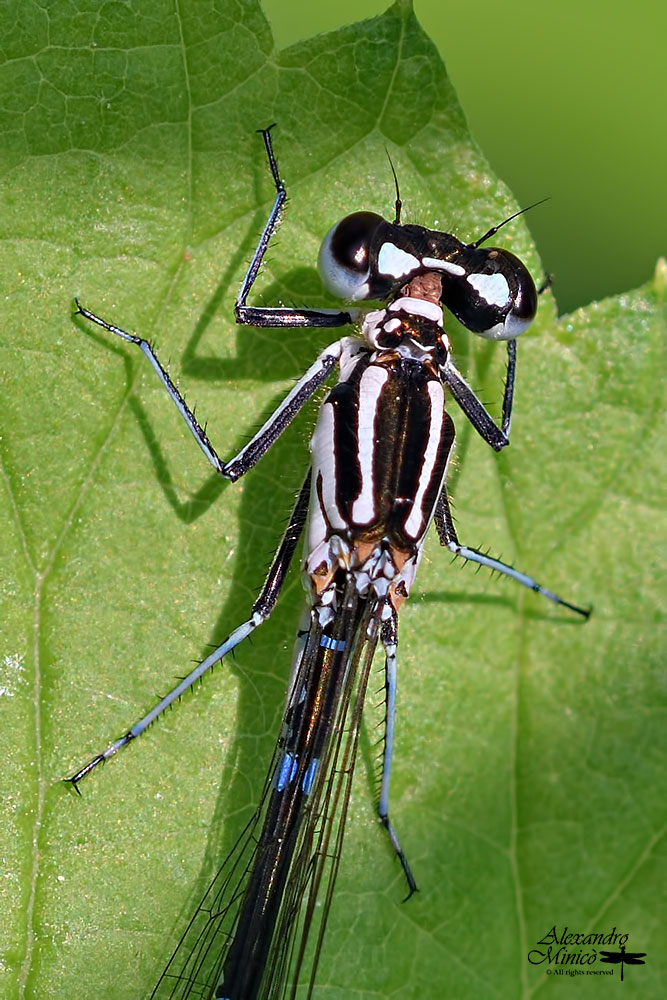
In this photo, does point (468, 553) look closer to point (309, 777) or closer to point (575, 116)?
point (309, 777)

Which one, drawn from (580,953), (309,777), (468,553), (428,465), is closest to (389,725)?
(309,777)

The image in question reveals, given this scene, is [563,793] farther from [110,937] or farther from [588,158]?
[588,158]

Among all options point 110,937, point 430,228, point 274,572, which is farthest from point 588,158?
point 110,937

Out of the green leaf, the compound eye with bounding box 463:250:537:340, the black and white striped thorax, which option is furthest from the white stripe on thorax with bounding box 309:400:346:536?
the compound eye with bounding box 463:250:537:340

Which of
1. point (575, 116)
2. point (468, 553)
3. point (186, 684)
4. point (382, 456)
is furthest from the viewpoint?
point (575, 116)

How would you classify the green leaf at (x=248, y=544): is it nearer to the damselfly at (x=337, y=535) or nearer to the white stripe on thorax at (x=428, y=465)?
the damselfly at (x=337, y=535)

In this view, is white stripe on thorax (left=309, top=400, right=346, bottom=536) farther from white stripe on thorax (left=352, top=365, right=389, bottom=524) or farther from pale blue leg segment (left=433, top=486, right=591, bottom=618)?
pale blue leg segment (left=433, top=486, right=591, bottom=618)
